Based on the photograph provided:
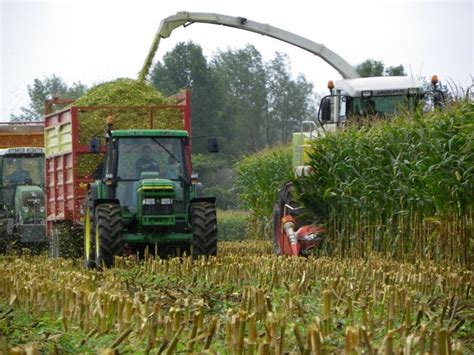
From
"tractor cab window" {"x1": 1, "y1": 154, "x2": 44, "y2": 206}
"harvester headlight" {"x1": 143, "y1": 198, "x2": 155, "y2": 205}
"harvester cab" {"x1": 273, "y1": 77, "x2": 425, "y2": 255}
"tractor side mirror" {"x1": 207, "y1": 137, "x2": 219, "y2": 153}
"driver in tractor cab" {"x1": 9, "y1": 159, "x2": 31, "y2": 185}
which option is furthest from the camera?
"driver in tractor cab" {"x1": 9, "y1": 159, "x2": 31, "y2": 185}

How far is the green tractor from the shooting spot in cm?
1324

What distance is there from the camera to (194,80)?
5441cm

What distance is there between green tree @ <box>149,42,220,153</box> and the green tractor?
129 feet

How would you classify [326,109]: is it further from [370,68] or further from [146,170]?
[370,68]

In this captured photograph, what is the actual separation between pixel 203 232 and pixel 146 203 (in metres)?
0.80

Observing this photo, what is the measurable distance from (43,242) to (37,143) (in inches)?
111

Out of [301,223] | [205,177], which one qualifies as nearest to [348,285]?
[301,223]

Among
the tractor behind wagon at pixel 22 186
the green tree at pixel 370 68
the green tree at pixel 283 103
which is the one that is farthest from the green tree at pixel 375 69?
the tractor behind wagon at pixel 22 186

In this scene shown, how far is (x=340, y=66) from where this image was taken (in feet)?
72.7

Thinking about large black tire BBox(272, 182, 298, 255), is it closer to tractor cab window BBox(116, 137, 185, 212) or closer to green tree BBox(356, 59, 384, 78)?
tractor cab window BBox(116, 137, 185, 212)

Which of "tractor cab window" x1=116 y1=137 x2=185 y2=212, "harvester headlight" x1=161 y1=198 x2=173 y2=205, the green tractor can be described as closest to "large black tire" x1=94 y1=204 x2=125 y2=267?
the green tractor

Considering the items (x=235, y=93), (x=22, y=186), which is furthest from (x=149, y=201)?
(x=235, y=93)

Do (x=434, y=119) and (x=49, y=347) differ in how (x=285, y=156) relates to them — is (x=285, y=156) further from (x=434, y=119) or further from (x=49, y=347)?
(x=49, y=347)

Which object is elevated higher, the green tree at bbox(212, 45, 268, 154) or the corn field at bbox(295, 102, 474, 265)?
the green tree at bbox(212, 45, 268, 154)
